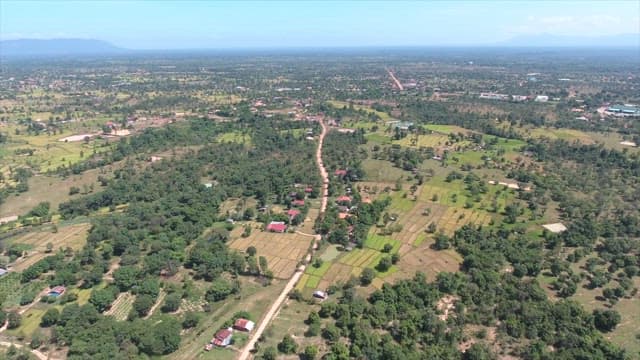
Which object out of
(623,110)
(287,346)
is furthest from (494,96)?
(287,346)

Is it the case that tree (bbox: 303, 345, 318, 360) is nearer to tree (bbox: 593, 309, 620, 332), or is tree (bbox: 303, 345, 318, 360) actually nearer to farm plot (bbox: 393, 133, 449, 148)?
tree (bbox: 593, 309, 620, 332)

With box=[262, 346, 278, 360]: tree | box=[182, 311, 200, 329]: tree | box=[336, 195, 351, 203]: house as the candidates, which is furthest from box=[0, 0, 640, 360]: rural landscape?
box=[336, 195, 351, 203]: house

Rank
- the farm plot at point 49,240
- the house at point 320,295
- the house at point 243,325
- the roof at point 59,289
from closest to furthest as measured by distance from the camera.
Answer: the house at point 243,325
the house at point 320,295
the roof at point 59,289
the farm plot at point 49,240

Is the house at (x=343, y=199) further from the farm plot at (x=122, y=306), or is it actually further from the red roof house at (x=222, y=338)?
the farm plot at (x=122, y=306)

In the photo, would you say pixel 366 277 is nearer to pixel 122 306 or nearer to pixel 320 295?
pixel 320 295

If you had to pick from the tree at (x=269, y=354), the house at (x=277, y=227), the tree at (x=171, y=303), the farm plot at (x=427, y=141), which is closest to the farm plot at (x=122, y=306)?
the tree at (x=171, y=303)

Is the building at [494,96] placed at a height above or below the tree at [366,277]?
above
